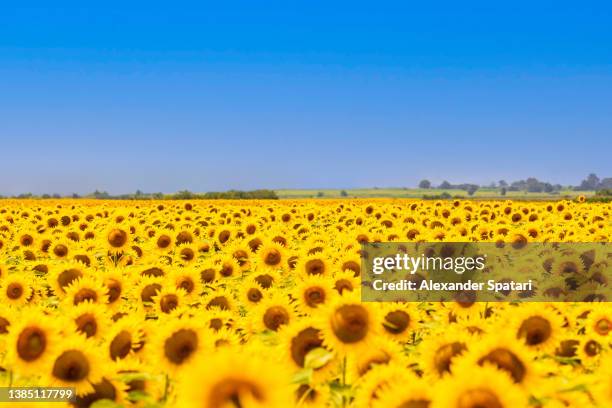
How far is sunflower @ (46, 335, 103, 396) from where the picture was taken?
4.56 metres

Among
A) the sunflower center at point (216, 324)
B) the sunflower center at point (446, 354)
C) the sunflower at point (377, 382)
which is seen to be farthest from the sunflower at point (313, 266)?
the sunflower at point (377, 382)

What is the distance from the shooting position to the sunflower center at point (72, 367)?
4.61m

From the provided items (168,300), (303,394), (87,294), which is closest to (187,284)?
Answer: (168,300)

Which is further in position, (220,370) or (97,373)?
(97,373)

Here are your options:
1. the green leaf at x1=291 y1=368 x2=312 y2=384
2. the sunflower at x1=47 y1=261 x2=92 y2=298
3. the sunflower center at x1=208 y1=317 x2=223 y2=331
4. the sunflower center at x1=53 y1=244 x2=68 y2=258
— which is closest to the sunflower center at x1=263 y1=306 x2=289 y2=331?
the sunflower center at x1=208 y1=317 x2=223 y2=331

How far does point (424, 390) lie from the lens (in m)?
3.66

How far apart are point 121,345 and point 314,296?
2.28 m

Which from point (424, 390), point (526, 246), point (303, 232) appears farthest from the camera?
point (303, 232)

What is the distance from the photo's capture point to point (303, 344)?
5020 millimetres

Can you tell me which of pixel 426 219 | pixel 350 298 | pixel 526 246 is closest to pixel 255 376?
pixel 350 298

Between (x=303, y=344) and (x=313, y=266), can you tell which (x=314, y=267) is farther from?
(x=303, y=344)

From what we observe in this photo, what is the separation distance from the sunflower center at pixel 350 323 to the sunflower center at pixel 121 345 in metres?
1.96

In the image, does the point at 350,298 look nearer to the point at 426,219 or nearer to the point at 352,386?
the point at 352,386

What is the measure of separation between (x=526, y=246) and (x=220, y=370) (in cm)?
1324
